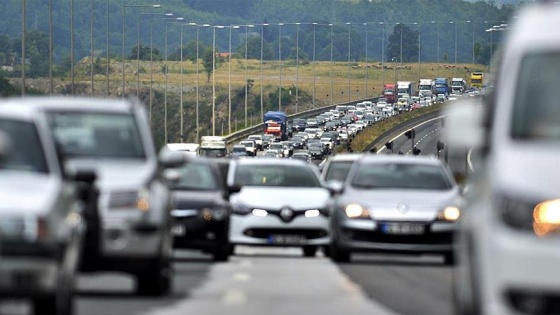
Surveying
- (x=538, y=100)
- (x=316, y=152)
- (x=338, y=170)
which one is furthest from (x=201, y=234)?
(x=316, y=152)

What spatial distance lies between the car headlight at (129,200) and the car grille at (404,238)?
28.0 feet

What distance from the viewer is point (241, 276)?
25.5 m

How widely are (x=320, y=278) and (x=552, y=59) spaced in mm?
11235

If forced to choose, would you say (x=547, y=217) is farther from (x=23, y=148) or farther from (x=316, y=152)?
(x=316, y=152)

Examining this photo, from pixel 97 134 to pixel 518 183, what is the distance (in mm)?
9223

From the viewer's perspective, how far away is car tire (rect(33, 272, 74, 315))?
616 inches

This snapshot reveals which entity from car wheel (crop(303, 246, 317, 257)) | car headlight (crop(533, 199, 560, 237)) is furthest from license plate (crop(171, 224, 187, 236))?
car headlight (crop(533, 199, 560, 237))

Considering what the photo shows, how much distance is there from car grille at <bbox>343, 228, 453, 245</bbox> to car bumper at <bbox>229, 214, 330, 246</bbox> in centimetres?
369

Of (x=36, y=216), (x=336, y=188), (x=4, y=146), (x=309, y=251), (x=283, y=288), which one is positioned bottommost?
(x=309, y=251)

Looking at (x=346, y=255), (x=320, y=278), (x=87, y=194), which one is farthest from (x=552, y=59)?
(x=346, y=255)

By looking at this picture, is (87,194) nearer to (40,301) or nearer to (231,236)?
(40,301)

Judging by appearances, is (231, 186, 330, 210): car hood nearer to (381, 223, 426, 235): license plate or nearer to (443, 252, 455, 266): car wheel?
(443, 252, 455, 266): car wheel

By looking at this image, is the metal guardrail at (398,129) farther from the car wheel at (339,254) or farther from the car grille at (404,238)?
the car grille at (404,238)

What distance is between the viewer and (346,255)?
29.6 metres
